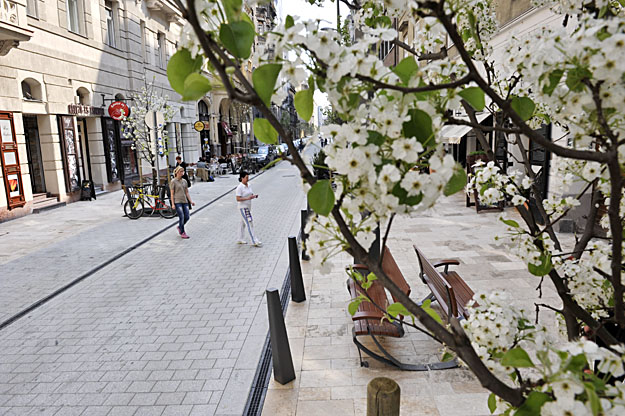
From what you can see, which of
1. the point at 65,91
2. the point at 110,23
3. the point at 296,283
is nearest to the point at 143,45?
the point at 110,23

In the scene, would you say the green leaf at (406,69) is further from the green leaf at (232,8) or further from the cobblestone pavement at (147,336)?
the cobblestone pavement at (147,336)

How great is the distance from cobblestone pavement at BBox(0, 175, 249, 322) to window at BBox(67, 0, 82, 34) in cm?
701

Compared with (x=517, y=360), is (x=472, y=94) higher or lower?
higher

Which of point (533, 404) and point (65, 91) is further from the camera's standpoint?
point (65, 91)

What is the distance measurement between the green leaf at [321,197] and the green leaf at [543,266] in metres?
1.42

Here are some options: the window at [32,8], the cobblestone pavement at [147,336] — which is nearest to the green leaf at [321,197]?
the cobblestone pavement at [147,336]

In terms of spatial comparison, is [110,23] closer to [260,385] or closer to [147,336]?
[147,336]

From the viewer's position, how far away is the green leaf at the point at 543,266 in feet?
7.54

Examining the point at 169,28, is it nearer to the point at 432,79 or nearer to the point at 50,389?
the point at 50,389

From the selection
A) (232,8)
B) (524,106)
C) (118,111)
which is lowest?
(524,106)

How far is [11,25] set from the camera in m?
12.5

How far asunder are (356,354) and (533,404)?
3850mm

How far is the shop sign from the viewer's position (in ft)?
56.2

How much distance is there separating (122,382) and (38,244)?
7.75m
